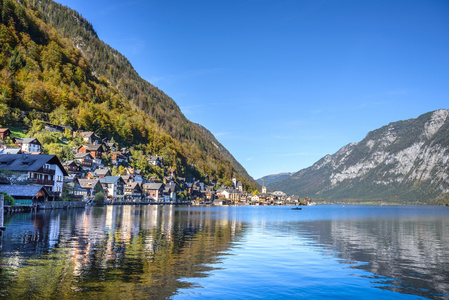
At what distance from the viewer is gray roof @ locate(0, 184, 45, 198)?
234 feet

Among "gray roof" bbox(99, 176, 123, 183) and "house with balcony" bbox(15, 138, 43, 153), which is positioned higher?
"house with balcony" bbox(15, 138, 43, 153)

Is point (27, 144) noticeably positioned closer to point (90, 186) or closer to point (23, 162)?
point (90, 186)

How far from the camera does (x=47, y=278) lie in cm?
1795

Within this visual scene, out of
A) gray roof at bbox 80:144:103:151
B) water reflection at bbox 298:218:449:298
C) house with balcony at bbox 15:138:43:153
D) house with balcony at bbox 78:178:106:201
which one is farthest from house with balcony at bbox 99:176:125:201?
water reflection at bbox 298:218:449:298

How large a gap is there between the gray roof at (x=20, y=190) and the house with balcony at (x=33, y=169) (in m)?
6.14

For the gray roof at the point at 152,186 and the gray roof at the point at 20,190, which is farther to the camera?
the gray roof at the point at 152,186

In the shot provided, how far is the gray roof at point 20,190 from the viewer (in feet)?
234

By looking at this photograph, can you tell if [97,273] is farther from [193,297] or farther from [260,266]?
[260,266]

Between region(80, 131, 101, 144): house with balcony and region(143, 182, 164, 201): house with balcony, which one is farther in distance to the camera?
region(143, 182, 164, 201): house with balcony

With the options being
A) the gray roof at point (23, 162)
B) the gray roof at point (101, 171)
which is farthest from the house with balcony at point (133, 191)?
the gray roof at point (23, 162)

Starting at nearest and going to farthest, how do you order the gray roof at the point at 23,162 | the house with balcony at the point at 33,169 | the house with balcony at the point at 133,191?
the house with balcony at the point at 33,169 < the gray roof at the point at 23,162 < the house with balcony at the point at 133,191

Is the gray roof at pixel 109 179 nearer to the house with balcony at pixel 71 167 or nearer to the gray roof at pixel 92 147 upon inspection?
the house with balcony at pixel 71 167

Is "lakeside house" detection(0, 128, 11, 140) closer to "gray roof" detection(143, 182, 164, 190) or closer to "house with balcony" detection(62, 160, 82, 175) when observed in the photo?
"house with balcony" detection(62, 160, 82, 175)

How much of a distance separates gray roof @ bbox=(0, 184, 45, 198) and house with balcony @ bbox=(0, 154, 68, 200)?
614 cm
